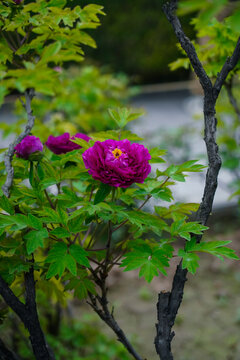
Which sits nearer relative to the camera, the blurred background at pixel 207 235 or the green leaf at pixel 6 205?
the green leaf at pixel 6 205

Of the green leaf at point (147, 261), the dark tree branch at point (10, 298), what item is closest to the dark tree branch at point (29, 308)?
the dark tree branch at point (10, 298)

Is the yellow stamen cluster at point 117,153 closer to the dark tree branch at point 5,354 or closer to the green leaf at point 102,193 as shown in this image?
the green leaf at point 102,193

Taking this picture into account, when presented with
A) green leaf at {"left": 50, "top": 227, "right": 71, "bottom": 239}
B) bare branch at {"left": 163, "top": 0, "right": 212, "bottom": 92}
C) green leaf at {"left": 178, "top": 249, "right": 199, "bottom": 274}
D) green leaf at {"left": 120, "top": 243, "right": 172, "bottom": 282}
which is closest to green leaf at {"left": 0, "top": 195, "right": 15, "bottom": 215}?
green leaf at {"left": 50, "top": 227, "right": 71, "bottom": 239}

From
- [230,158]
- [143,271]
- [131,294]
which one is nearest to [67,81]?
[230,158]

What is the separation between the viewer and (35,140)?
110 centimetres

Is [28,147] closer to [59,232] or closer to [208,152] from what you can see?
[59,232]

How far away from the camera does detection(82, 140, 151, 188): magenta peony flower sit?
0.97 meters

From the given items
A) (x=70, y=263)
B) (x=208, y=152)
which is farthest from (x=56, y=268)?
(x=208, y=152)

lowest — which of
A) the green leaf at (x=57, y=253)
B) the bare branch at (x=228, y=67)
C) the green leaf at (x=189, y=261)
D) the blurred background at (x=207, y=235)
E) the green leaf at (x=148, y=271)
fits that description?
the blurred background at (x=207, y=235)

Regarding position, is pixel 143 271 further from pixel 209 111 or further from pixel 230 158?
pixel 230 158

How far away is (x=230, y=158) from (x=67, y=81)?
156cm

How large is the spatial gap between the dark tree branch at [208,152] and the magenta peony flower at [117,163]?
0.20 meters

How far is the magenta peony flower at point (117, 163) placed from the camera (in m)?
0.97

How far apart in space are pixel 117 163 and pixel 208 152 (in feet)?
0.94
